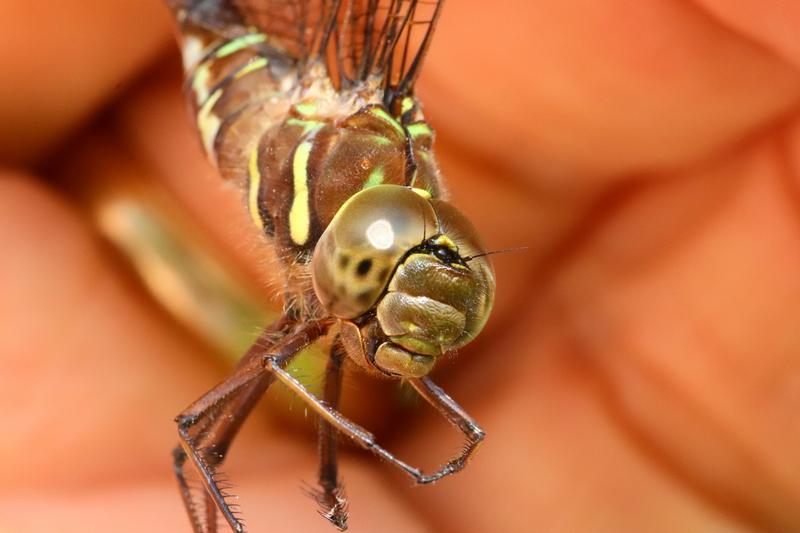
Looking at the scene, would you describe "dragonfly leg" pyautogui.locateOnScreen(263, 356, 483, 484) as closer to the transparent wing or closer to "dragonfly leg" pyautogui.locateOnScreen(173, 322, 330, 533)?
"dragonfly leg" pyautogui.locateOnScreen(173, 322, 330, 533)

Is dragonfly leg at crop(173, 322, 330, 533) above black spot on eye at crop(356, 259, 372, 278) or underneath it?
underneath

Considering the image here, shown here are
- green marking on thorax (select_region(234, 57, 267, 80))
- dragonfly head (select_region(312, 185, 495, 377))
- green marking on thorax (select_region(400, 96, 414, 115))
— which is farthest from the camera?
green marking on thorax (select_region(234, 57, 267, 80))

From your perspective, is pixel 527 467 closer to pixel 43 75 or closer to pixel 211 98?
pixel 211 98

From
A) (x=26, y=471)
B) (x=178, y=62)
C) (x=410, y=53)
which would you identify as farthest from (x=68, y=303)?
(x=410, y=53)

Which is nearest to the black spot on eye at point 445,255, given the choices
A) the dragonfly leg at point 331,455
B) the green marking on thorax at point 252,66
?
the dragonfly leg at point 331,455

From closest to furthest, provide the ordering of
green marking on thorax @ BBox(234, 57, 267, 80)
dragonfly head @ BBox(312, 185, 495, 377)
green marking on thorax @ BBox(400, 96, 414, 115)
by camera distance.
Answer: dragonfly head @ BBox(312, 185, 495, 377) → green marking on thorax @ BBox(400, 96, 414, 115) → green marking on thorax @ BBox(234, 57, 267, 80)

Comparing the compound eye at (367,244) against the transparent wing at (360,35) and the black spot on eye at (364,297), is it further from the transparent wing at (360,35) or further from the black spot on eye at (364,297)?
the transparent wing at (360,35)

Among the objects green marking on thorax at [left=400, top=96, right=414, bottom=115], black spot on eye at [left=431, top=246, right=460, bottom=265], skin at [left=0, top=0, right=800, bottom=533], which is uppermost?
black spot on eye at [left=431, top=246, right=460, bottom=265]

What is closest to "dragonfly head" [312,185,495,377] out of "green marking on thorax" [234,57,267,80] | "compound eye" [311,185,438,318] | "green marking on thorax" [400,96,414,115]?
"compound eye" [311,185,438,318]
